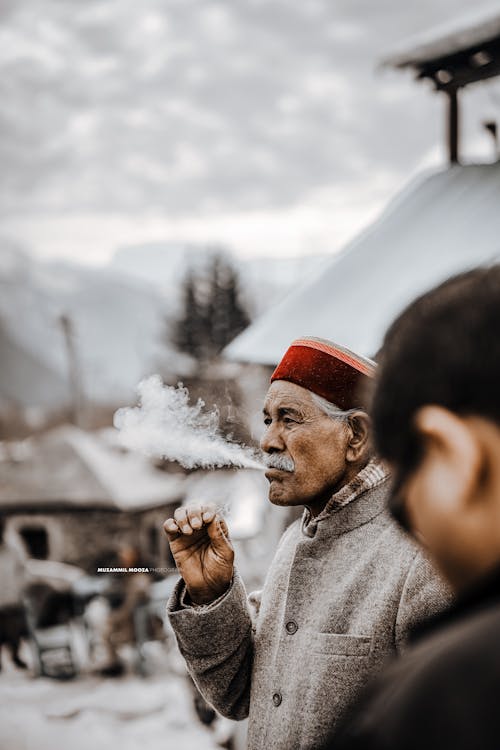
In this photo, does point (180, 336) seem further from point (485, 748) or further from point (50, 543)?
point (485, 748)

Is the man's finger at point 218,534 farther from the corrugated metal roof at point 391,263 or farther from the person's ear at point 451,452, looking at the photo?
the corrugated metal roof at point 391,263

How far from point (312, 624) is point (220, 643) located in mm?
247

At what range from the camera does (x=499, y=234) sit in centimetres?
502

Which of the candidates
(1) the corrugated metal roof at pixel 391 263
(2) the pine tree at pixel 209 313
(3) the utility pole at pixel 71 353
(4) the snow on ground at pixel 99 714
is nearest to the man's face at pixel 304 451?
(1) the corrugated metal roof at pixel 391 263

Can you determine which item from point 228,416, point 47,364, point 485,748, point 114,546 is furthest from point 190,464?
point 47,364

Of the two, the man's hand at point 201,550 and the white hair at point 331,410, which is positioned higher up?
the white hair at point 331,410

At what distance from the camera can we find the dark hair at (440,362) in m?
0.61

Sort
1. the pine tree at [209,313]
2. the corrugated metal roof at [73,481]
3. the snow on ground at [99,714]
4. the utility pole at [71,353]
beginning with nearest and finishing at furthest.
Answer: the snow on ground at [99,714] → the corrugated metal roof at [73,481] → the utility pole at [71,353] → the pine tree at [209,313]

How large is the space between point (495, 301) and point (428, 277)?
4510mm

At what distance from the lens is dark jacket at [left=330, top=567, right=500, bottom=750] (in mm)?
497

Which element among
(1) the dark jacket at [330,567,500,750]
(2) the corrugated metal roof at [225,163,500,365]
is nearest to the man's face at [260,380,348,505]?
(1) the dark jacket at [330,567,500,750]

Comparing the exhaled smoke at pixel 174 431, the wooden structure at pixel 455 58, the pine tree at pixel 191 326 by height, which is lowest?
the pine tree at pixel 191 326

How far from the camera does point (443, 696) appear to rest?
1.69 ft

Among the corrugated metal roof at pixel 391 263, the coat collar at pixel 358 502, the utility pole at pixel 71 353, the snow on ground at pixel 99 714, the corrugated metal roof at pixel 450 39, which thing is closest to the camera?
the coat collar at pixel 358 502
